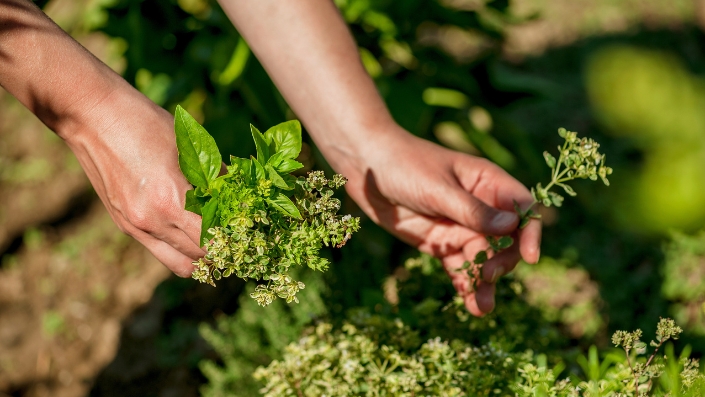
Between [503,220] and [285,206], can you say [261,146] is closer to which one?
[285,206]

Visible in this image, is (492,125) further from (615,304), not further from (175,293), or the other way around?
(175,293)

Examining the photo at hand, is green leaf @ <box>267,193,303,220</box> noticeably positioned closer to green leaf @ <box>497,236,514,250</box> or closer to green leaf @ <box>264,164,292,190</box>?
green leaf @ <box>264,164,292,190</box>

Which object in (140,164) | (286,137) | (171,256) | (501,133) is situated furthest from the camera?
(501,133)

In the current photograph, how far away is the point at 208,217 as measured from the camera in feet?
3.35

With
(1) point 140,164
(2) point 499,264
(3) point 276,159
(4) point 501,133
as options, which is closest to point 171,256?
(1) point 140,164

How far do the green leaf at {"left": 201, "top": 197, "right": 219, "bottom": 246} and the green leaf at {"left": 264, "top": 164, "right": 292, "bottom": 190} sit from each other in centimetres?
11

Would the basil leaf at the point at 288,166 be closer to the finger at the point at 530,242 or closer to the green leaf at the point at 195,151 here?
the green leaf at the point at 195,151

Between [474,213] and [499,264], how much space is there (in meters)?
0.16

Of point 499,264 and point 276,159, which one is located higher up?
point 276,159

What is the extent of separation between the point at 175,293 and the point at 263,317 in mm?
1257

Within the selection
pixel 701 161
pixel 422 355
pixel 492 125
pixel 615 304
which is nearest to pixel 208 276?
pixel 422 355

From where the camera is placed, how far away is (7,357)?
3.15 meters

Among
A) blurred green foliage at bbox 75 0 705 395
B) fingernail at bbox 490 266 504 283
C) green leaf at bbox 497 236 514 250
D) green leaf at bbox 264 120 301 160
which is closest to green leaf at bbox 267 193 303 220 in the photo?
green leaf at bbox 264 120 301 160

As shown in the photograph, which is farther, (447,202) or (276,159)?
(447,202)
